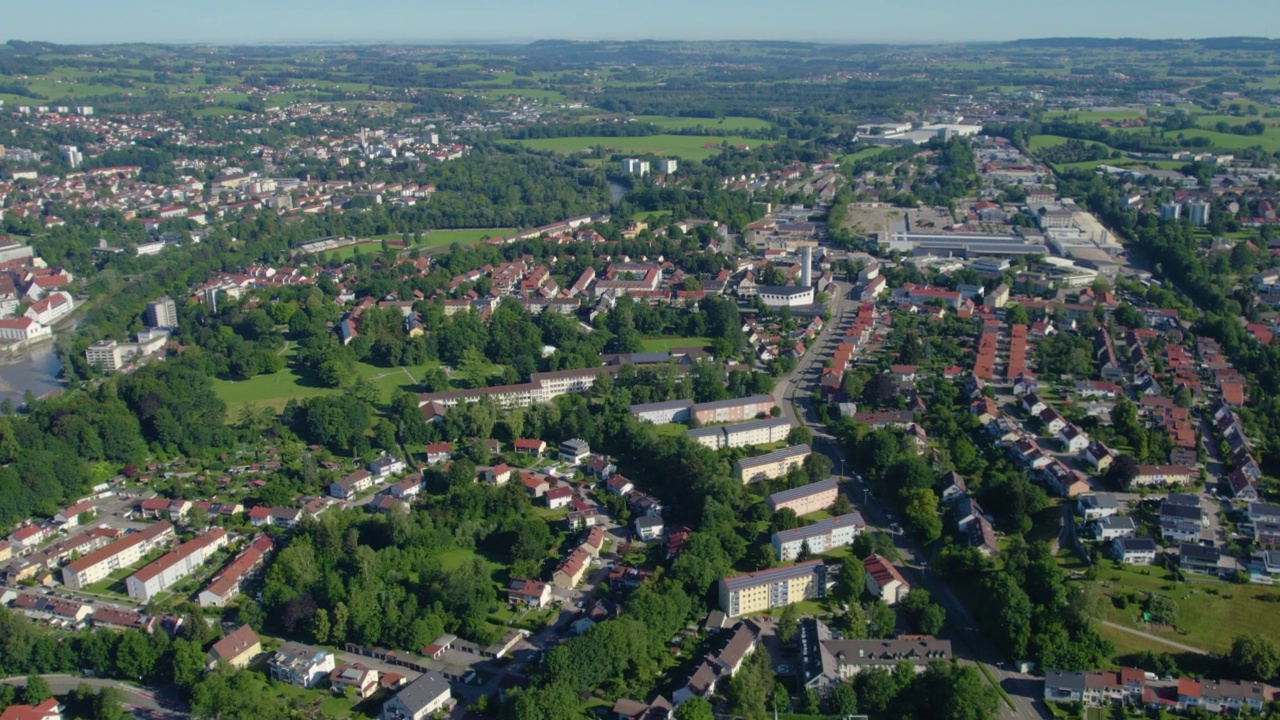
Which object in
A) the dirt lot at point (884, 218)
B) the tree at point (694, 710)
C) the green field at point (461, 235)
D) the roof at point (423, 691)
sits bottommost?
the roof at point (423, 691)

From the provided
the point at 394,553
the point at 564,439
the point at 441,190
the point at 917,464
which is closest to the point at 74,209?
the point at 441,190

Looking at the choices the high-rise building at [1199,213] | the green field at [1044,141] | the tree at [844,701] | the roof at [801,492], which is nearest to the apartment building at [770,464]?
the roof at [801,492]

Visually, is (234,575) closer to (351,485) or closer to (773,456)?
(351,485)

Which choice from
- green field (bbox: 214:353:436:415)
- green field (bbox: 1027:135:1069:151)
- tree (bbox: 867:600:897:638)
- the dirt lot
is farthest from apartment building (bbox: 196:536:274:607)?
green field (bbox: 1027:135:1069:151)

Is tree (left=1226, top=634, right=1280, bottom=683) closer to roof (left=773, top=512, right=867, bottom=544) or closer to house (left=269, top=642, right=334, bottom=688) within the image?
roof (left=773, top=512, right=867, bottom=544)

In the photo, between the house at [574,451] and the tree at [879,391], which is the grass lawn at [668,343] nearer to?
the tree at [879,391]

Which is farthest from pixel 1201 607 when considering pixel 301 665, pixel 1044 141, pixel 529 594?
pixel 1044 141

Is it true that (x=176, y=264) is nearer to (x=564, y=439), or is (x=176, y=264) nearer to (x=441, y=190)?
(x=441, y=190)
